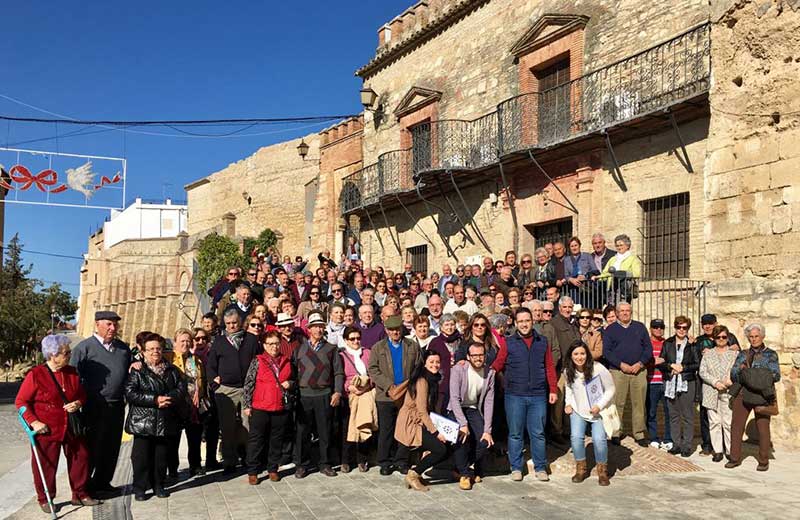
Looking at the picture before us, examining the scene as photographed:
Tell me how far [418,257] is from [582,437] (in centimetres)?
1225

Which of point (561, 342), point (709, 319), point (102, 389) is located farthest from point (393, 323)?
point (709, 319)

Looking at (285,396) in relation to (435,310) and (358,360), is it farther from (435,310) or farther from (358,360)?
(435,310)

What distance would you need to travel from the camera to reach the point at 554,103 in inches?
578

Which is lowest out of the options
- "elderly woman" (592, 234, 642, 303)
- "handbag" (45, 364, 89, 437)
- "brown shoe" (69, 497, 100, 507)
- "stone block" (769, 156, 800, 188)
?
"brown shoe" (69, 497, 100, 507)

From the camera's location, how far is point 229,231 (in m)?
37.7

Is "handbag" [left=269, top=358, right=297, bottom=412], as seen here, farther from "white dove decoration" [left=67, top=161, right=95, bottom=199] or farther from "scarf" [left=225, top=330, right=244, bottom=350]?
"white dove decoration" [left=67, top=161, right=95, bottom=199]

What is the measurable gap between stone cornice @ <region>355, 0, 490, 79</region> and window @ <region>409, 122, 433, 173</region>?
7.52 feet

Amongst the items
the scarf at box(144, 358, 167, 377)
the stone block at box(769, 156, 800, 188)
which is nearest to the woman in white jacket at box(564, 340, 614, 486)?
Answer: the scarf at box(144, 358, 167, 377)

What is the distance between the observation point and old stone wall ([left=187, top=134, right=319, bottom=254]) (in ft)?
108

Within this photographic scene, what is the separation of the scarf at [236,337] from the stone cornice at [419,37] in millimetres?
11895

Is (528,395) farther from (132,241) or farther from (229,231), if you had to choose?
(132,241)

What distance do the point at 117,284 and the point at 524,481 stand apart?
49890mm

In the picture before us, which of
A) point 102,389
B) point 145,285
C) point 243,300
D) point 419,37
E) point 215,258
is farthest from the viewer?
point 145,285

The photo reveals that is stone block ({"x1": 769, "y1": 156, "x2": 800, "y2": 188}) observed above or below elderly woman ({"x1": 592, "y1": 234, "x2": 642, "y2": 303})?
above
